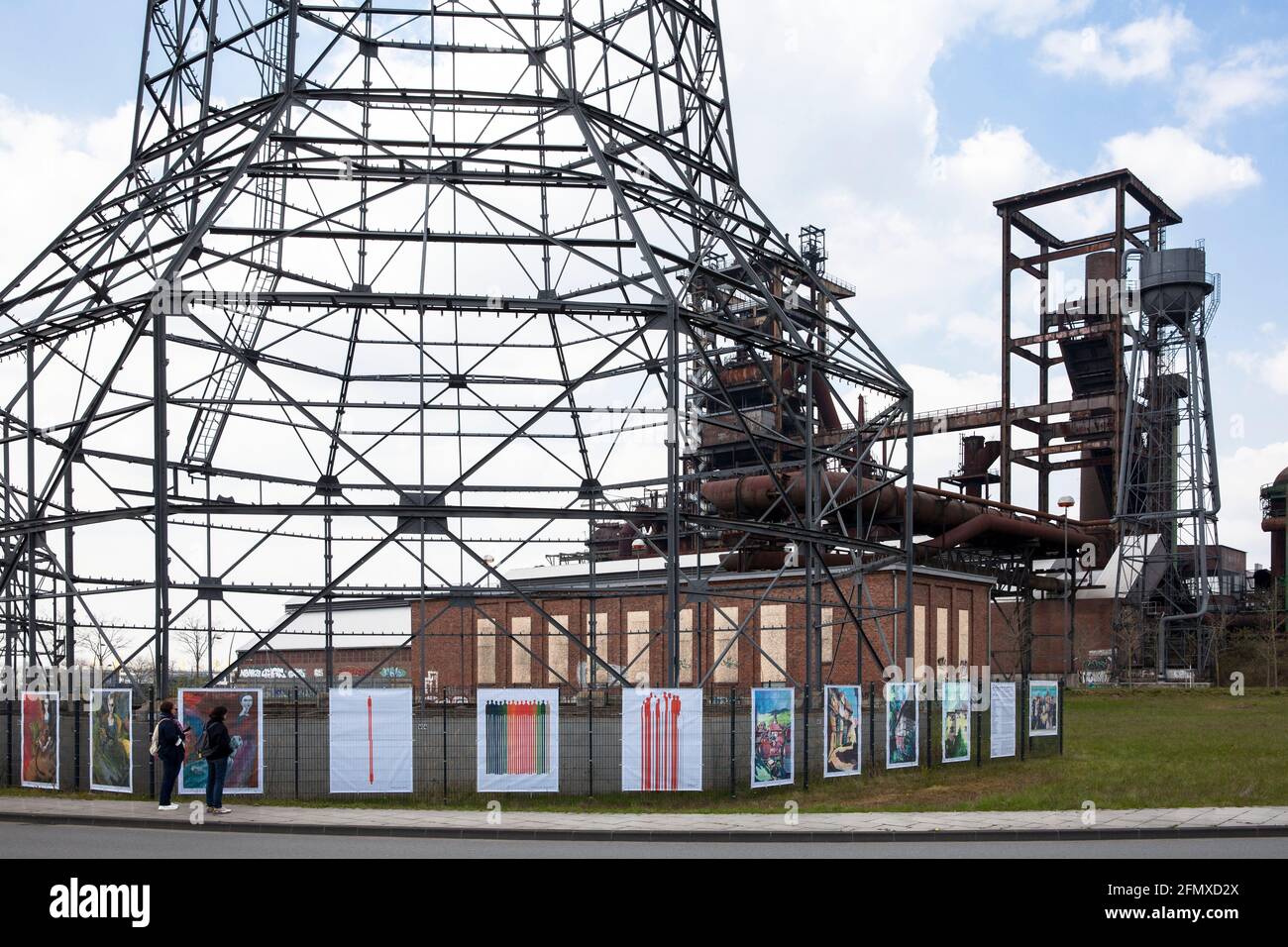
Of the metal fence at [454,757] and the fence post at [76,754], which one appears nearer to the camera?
the metal fence at [454,757]

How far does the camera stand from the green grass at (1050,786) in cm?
2122

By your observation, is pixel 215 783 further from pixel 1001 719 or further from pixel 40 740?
pixel 1001 719

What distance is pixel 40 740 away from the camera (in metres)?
23.4

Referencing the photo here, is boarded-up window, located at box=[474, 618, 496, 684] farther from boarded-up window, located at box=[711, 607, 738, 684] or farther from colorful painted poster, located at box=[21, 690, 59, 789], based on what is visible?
colorful painted poster, located at box=[21, 690, 59, 789]

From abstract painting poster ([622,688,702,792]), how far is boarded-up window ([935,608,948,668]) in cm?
3686

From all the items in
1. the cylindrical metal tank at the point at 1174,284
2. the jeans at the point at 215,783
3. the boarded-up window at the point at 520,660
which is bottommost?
the boarded-up window at the point at 520,660

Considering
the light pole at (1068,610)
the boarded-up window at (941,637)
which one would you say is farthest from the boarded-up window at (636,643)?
the light pole at (1068,610)

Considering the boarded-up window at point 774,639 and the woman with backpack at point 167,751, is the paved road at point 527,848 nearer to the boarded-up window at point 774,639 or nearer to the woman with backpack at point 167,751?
the woman with backpack at point 167,751

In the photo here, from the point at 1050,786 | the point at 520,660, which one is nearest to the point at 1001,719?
the point at 1050,786

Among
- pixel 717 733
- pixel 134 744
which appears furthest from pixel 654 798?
pixel 134 744

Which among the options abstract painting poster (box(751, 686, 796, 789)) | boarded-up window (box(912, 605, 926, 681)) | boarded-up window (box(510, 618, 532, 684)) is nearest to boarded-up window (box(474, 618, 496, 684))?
boarded-up window (box(510, 618, 532, 684))

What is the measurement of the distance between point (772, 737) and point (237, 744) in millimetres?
8826

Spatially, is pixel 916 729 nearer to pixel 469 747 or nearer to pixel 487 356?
pixel 469 747

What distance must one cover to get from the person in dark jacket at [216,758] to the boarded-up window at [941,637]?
135ft
